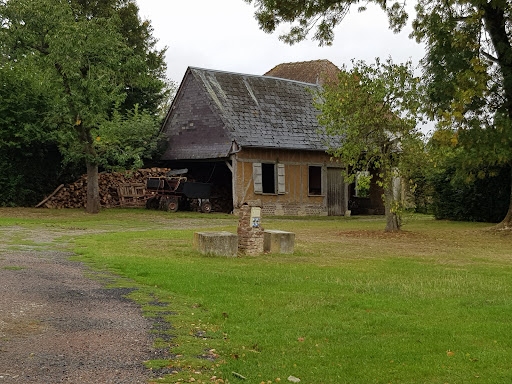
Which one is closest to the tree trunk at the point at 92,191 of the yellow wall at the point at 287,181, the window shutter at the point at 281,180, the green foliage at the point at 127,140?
the green foliage at the point at 127,140

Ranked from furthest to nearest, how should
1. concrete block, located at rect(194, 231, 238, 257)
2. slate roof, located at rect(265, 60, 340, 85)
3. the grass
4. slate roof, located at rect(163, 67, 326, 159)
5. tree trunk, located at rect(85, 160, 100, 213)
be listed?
slate roof, located at rect(265, 60, 340, 85) < slate roof, located at rect(163, 67, 326, 159) < tree trunk, located at rect(85, 160, 100, 213) < concrete block, located at rect(194, 231, 238, 257) < the grass

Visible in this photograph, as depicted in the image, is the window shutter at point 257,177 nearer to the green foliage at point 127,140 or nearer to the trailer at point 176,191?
the trailer at point 176,191

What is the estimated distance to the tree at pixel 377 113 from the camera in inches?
765

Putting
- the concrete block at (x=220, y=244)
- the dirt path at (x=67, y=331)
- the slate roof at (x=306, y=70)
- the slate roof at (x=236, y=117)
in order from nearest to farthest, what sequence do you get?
the dirt path at (x=67, y=331) < the concrete block at (x=220, y=244) < the slate roof at (x=236, y=117) < the slate roof at (x=306, y=70)

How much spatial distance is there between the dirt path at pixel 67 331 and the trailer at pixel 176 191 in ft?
62.5

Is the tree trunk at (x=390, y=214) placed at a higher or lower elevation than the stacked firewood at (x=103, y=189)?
lower

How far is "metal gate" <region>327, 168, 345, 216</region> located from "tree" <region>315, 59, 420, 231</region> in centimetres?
1208

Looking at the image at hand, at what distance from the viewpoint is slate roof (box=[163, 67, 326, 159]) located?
99.6ft

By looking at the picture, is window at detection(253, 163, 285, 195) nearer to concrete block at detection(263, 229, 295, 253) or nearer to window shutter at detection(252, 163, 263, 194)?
window shutter at detection(252, 163, 263, 194)

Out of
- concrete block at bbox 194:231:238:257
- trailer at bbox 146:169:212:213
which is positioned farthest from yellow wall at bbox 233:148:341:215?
concrete block at bbox 194:231:238:257

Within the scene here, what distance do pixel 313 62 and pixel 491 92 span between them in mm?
26342

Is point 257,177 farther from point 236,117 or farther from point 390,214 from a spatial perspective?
point 390,214

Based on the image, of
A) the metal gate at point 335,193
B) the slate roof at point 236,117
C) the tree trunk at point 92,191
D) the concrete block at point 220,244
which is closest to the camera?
the concrete block at point 220,244

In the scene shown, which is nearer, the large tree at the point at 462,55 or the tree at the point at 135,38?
the large tree at the point at 462,55
